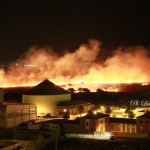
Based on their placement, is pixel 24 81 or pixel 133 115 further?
pixel 24 81

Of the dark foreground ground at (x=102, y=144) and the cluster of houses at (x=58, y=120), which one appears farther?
the cluster of houses at (x=58, y=120)

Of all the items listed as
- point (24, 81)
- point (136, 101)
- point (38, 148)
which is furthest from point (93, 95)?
point (38, 148)

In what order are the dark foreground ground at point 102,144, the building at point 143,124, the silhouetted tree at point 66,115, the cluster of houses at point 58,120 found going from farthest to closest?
the silhouetted tree at point 66,115
the building at point 143,124
the cluster of houses at point 58,120
the dark foreground ground at point 102,144

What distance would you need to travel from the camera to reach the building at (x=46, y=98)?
21.8 m

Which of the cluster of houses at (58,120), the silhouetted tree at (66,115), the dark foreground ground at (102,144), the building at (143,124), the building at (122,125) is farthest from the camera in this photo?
the silhouetted tree at (66,115)

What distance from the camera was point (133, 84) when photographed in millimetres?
42969

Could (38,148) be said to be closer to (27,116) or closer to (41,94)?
(27,116)

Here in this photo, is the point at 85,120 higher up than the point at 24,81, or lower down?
lower down

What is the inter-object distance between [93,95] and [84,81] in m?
7.54

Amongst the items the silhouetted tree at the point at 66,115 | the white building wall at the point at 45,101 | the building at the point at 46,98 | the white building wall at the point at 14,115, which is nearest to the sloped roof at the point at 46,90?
the building at the point at 46,98

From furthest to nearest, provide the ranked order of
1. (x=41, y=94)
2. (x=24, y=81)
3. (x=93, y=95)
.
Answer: (x=24, y=81)
(x=93, y=95)
(x=41, y=94)

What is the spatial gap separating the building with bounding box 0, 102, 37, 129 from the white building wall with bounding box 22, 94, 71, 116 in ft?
5.87

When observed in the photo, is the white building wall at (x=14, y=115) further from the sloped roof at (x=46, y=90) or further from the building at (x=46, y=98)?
the sloped roof at (x=46, y=90)

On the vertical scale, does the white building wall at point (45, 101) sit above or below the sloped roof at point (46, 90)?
below
